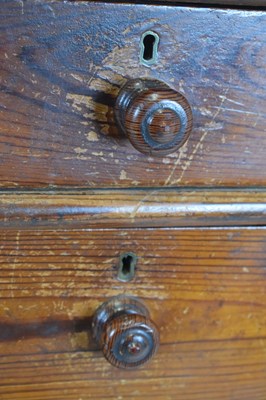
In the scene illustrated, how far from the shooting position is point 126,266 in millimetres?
482

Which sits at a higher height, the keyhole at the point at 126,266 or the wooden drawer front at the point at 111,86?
the wooden drawer front at the point at 111,86

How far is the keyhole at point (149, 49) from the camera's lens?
0.39 meters

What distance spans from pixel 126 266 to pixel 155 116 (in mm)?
167

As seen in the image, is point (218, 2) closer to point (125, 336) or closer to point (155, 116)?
point (155, 116)

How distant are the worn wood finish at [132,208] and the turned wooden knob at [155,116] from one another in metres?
0.07

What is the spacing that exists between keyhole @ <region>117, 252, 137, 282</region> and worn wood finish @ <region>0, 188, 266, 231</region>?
33mm

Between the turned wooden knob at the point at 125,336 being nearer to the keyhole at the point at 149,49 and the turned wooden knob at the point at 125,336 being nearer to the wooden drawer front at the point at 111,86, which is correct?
the wooden drawer front at the point at 111,86

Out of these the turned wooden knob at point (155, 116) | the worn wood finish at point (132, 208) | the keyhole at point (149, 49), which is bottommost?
the worn wood finish at point (132, 208)

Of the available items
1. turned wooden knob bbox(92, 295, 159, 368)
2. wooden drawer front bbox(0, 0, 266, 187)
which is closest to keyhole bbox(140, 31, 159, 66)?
wooden drawer front bbox(0, 0, 266, 187)

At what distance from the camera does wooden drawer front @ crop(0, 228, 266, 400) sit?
1.53ft

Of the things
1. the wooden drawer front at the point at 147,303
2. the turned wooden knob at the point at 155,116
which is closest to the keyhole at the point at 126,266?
the wooden drawer front at the point at 147,303

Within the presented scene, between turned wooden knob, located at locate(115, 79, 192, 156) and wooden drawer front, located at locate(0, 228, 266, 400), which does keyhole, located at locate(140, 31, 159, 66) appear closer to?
turned wooden knob, located at locate(115, 79, 192, 156)

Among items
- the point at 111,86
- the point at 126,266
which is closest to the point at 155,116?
the point at 111,86

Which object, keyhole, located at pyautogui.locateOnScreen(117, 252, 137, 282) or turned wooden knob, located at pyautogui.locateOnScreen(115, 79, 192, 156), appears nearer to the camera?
turned wooden knob, located at pyautogui.locateOnScreen(115, 79, 192, 156)
